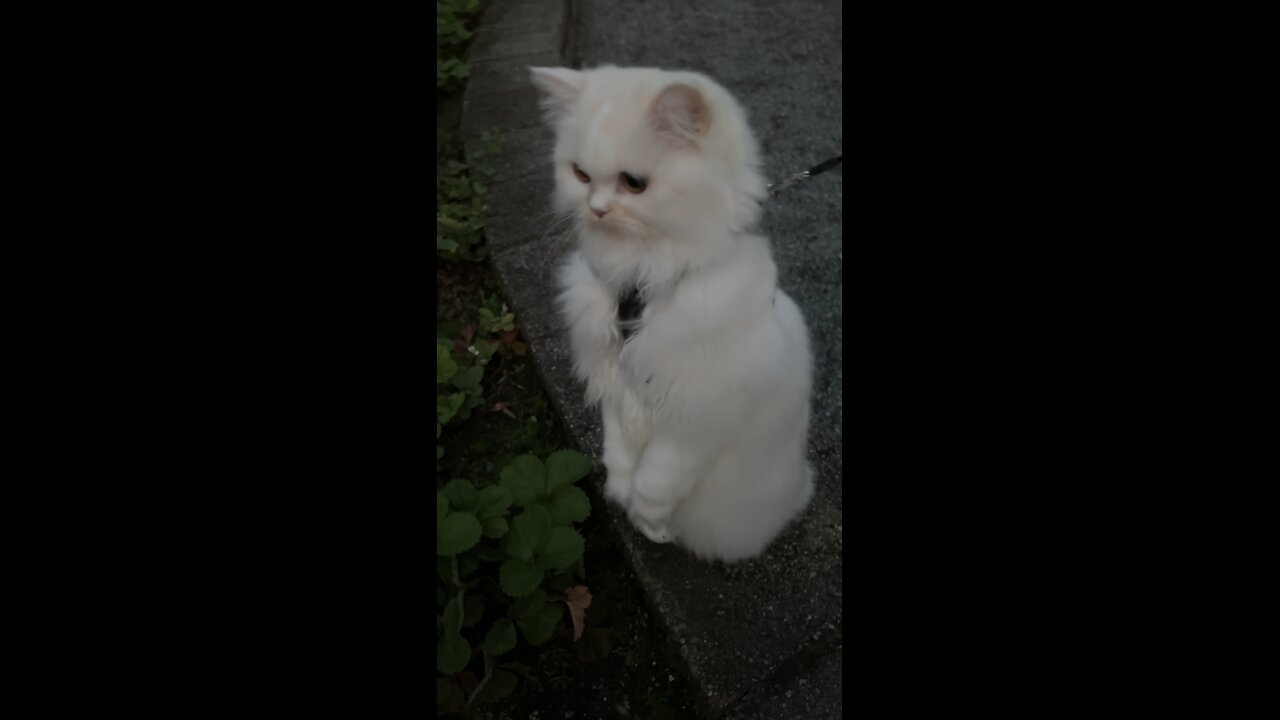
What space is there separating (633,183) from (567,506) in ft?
2.56

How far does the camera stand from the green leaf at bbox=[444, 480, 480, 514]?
1595 mm

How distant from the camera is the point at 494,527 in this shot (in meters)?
1.57

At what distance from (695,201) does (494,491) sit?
2.71ft

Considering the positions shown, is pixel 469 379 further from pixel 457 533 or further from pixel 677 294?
pixel 677 294

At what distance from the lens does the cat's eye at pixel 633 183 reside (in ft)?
4.19

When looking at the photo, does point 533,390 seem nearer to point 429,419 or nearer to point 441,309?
point 441,309

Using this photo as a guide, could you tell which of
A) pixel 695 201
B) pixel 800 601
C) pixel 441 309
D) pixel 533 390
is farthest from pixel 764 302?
pixel 441 309

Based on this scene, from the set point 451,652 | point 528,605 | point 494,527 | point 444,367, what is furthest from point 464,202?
point 451,652

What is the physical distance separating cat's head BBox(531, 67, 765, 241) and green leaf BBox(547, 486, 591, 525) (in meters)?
0.64

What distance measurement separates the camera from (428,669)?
1065 mm

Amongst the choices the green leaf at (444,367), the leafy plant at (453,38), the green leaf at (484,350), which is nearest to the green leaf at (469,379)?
the green leaf at (444,367)

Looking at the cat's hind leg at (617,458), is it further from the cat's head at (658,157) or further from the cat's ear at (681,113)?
the cat's ear at (681,113)

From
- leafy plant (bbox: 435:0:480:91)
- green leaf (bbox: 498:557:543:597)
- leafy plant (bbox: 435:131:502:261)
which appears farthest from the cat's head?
leafy plant (bbox: 435:0:480:91)

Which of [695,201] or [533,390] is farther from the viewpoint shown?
[533,390]
